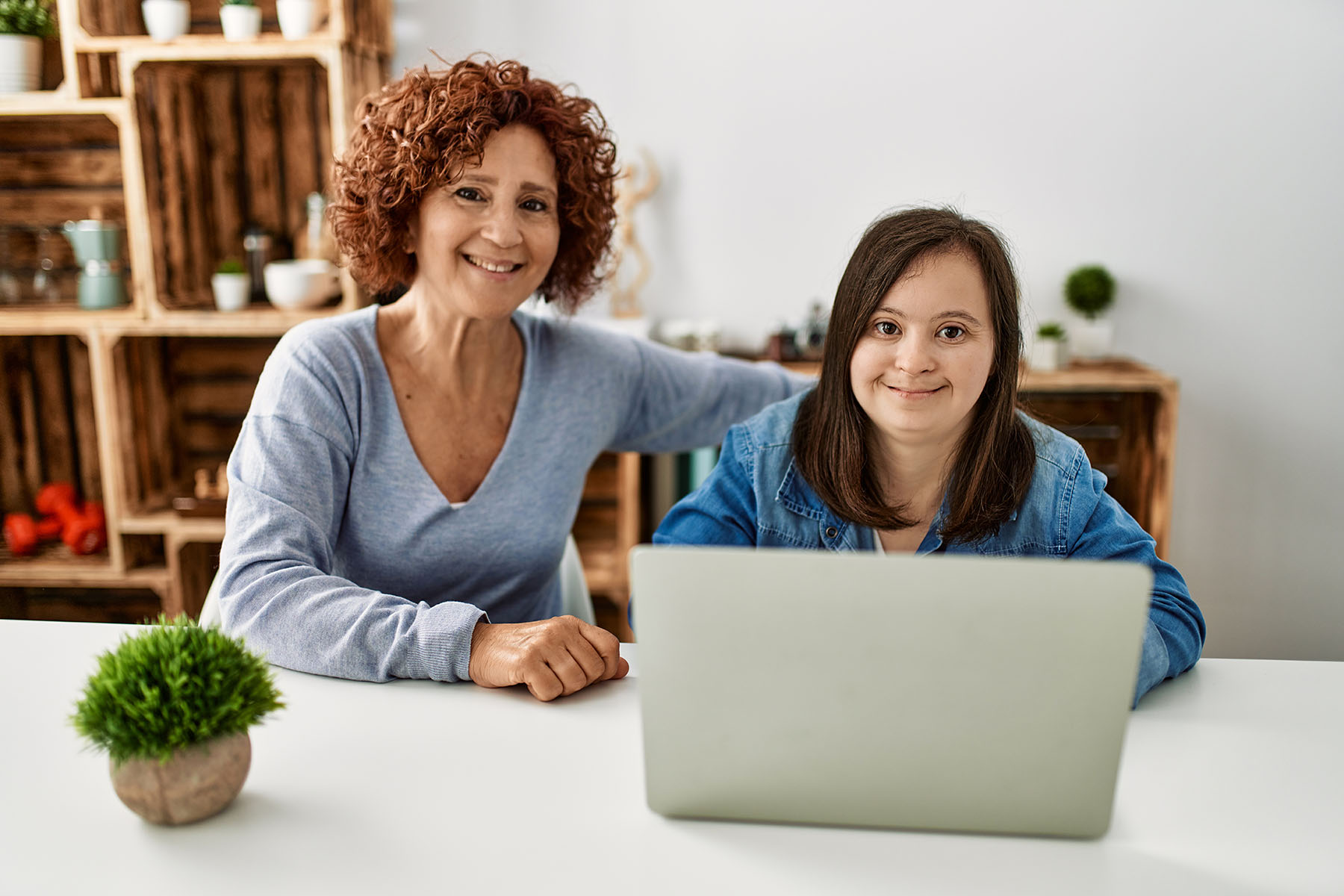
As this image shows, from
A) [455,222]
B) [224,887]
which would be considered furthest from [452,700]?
[455,222]

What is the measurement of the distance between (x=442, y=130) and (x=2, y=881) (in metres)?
1.03

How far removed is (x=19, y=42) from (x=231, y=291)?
76cm

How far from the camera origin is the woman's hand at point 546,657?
1.05 m

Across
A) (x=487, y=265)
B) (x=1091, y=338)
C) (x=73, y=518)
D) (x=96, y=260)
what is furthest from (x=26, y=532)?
(x=1091, y=338)

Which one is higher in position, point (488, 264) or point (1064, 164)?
point (1064, 164)

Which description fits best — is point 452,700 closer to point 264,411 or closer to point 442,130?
point 264,411

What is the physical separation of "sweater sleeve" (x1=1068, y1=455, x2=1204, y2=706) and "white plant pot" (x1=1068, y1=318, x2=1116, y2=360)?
1545 mm

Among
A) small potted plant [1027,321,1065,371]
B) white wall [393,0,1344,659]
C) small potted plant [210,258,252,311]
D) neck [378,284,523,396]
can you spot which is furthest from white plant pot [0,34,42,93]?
small potted plant [1027,321,1065,371]

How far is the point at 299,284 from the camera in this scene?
8.43 feet

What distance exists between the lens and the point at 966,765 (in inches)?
30.9

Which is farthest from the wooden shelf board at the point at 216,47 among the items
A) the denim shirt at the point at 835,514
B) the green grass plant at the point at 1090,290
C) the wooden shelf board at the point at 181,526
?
the green grass plant at the point at 1090,290

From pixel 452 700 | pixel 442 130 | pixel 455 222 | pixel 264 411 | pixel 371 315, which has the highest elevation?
pixel 442 130

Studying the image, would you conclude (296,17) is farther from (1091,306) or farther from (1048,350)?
(1091,306)

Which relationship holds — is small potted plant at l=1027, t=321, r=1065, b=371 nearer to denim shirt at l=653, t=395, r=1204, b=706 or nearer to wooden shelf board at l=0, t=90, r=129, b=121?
denim shirt at l=653, t=395, r=1204, b=706
